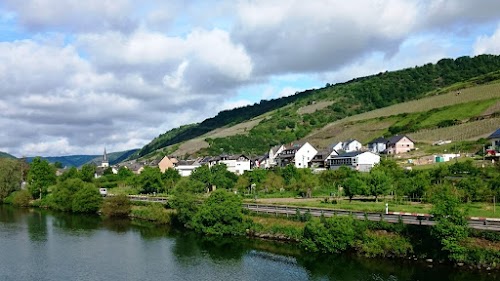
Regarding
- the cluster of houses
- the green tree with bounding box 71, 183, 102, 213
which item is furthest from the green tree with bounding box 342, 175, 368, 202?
the green tree with bounding box 71, 183, 102, 213

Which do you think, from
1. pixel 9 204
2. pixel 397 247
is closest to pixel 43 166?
pixel 9 204

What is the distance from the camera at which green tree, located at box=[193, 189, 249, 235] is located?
2151 inches

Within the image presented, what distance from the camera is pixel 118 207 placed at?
7556 cm

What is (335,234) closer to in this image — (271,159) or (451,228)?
(451,228)

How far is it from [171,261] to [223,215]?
1134 cm

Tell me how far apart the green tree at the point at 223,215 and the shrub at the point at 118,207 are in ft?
77.2

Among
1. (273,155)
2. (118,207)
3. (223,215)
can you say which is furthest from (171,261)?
(273,155)

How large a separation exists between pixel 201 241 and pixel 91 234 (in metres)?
15.4

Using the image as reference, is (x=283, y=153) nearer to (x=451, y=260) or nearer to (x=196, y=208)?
(x=196, y=208)

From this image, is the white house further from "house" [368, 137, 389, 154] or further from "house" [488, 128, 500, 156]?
"house" [488, 128, 500, 156]

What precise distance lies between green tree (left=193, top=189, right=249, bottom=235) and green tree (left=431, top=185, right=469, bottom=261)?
76.4 feet

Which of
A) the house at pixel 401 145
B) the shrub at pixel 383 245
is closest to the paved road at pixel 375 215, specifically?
the shrub at pixel 383 245

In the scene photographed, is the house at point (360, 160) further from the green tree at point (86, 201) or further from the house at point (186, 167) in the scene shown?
the green tree at point (86, 201)

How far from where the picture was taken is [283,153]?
12775 cm
